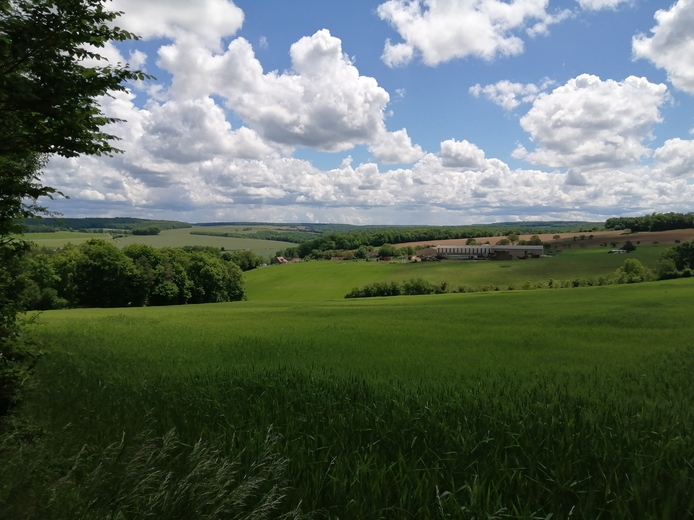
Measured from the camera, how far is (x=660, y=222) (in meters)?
113

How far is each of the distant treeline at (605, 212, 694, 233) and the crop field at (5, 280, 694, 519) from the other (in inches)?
4711

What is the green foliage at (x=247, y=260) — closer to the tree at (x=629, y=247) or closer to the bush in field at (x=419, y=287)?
the bush in field at (x=419, y=287)

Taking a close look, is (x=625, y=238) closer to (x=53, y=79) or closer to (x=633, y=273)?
(x=633, y=273)

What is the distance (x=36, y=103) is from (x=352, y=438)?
23.3 feet

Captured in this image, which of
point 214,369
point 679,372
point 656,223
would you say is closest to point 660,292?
point 679,372

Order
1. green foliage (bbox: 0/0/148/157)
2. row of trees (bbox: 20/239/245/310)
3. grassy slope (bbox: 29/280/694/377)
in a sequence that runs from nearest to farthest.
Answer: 1. green foliage (bbox: 0/0/148/157)
2. grassy slope (bbox: 29/280/694/377)
3. row of trees (bbox: 20/239/245/310)

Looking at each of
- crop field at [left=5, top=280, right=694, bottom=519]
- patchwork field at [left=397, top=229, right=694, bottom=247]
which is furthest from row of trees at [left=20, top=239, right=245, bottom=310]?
patchwork field at [left=397, top=229, right=694, bottom=247]

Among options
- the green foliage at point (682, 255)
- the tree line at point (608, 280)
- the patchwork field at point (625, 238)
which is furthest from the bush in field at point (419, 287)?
the patchwork field at point (625, 238)

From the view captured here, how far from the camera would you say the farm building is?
349ft

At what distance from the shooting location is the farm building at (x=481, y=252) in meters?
106

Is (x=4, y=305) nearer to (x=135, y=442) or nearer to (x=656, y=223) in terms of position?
(x=135, y=442)

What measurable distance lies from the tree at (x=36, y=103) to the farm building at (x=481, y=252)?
105818mm

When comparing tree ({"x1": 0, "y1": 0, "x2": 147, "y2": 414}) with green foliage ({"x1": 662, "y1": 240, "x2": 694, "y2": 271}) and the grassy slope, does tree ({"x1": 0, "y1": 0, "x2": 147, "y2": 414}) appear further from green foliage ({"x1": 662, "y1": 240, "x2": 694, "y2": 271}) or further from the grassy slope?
green foliage ({"x1": 662, "y1": 240, "x2": 694, "y2": 271})

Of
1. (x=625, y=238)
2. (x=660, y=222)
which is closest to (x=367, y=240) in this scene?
(x=625, y=238)
